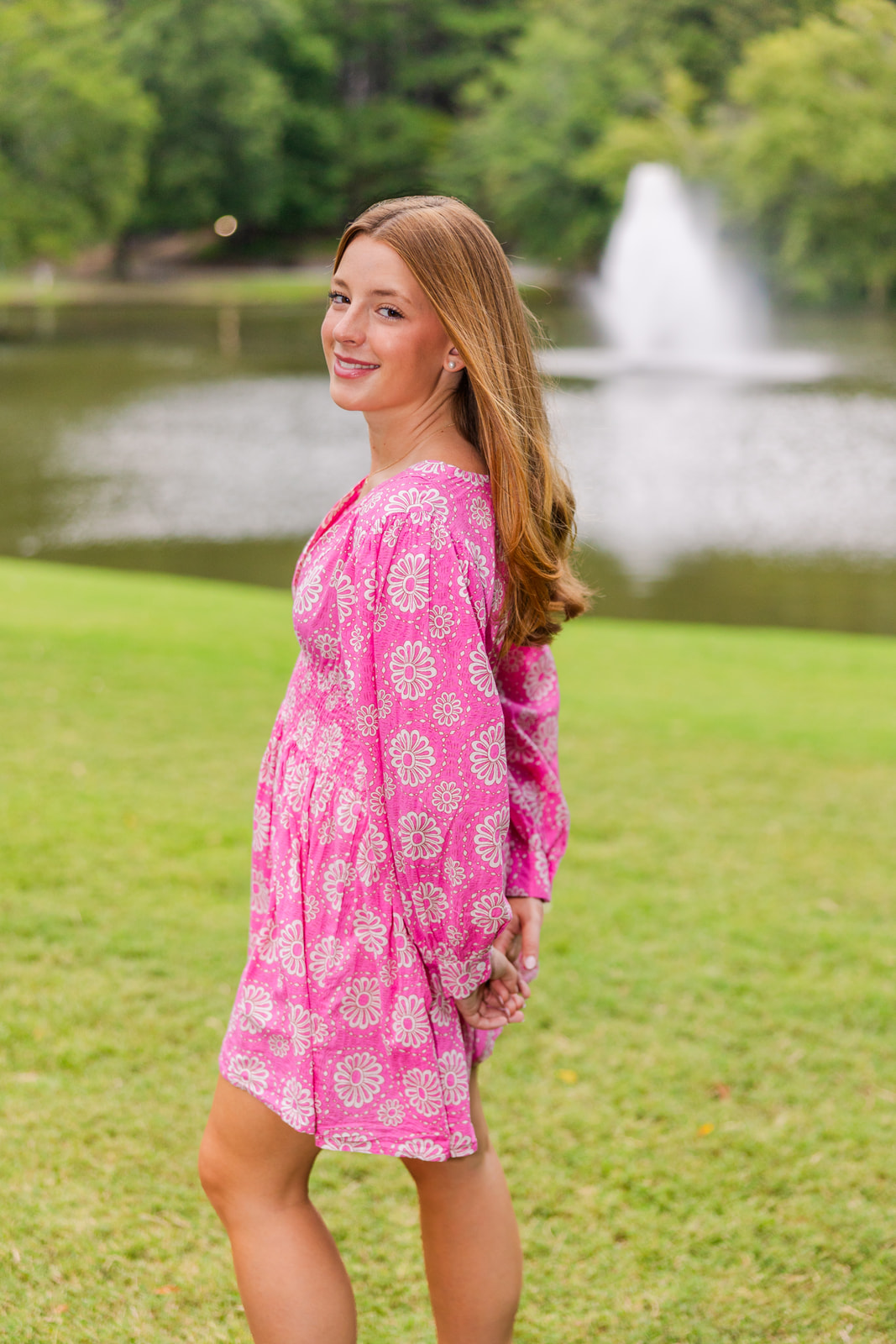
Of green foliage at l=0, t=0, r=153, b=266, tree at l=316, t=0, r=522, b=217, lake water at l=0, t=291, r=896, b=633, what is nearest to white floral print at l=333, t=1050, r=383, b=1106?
lake water at l=0, t=291, r=896, b=633

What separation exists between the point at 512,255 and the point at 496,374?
0.54m

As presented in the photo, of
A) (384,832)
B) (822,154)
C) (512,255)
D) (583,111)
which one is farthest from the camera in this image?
(583,111)

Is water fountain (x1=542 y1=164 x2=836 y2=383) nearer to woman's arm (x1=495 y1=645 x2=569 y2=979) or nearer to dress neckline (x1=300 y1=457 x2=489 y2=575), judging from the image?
woman's arm (x1=495 y1=645 x2=569 y2=979)

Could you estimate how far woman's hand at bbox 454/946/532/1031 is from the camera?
182 cm

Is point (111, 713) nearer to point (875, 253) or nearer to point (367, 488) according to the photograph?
point (367, 488)

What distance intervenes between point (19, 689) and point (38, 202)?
36.5 metres

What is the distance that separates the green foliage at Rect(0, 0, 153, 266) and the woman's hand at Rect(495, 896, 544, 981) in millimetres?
39929

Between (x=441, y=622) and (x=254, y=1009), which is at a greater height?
(x=441, y=622)

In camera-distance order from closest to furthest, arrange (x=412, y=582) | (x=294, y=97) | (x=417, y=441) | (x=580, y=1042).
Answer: (x=412, y=582), (x=417, y=441), (x=580, y=1042), (x=294, y=97)

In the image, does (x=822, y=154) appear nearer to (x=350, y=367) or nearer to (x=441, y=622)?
(x=350, y=367)

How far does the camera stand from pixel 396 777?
5.52ft

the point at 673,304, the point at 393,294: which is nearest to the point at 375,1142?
the point at 393,294

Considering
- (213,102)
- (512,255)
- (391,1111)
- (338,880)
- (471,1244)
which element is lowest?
(471,1244)

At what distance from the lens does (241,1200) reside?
188cm
